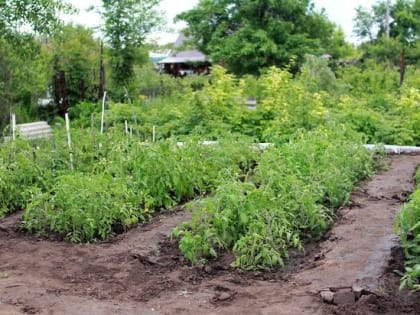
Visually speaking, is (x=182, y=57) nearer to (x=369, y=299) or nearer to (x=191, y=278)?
(x=191, y=278)

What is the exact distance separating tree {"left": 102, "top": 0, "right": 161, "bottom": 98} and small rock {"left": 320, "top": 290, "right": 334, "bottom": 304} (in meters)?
11.3

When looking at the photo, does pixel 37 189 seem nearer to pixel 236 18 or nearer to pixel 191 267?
pixel 191 267

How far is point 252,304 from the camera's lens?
3.81m

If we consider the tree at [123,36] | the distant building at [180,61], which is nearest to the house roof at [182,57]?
the distant building at [180,61]

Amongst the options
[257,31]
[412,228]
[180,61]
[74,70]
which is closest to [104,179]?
[412,228]

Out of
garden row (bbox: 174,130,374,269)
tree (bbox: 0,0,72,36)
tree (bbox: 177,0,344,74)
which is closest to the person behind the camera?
garden row (bbox: 174,130,374,269)

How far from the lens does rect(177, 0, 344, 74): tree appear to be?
67.3ft

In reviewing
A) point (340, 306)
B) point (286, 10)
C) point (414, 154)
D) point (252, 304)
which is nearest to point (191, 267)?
point (252, 304)

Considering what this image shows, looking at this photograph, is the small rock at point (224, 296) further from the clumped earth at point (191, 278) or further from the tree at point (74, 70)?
the tree at point (74, 70)

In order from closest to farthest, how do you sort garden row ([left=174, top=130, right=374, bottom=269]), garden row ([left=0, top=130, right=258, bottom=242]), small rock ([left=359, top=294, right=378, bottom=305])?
small rock ([left=359, top=294, right=378, bottom=305]) < garden row ([left=174, top=130, right=374, bottom=269]) < garden row ([left=0, top=130, right=258, bottom=242])

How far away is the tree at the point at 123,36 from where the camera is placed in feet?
48.2

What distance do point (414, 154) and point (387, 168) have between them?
1.63m

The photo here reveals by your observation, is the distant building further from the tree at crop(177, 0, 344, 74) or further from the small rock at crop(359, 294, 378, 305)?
the small rock at crop(359, 294, 378, 305)

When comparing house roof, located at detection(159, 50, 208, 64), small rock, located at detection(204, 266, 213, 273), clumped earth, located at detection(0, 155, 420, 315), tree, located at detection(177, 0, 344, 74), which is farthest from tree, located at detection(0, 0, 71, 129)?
house roof, located at detection(159, 50, 208, 64)
